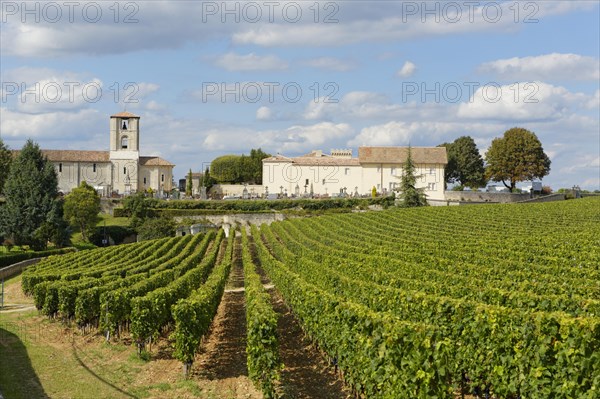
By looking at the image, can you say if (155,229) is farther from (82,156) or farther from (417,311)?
(417,311)

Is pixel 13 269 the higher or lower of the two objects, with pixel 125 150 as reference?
lower

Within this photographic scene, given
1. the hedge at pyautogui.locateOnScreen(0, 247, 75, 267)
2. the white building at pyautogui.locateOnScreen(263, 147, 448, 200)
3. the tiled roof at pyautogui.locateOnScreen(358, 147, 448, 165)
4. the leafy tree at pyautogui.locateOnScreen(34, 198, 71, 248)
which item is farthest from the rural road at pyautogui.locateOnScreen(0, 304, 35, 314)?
the tiled roof at pyautogui.locateOnScreen(358, 147, 448, 165)

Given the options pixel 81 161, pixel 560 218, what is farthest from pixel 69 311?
pixel 81 161

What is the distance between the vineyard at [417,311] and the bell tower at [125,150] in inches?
2294

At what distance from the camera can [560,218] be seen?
135 feet

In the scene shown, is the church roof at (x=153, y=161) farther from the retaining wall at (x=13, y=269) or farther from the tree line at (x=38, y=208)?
the retaining wall at (x=13, y=269)

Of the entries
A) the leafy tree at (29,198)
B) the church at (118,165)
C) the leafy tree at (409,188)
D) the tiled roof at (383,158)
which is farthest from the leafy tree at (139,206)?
the leafy tree at (409,188)

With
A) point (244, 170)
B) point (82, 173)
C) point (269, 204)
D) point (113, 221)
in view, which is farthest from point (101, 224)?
point (244, 170)

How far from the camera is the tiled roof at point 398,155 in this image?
8262 centimetres

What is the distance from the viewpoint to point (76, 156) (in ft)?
290

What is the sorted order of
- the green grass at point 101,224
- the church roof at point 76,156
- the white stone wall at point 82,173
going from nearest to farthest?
the green grass at point 101,224 → the white stone wall at point 82,173 → the church roof at point 76,156

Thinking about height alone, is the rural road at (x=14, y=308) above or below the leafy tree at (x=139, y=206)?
below

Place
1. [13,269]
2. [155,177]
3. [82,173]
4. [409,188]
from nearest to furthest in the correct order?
1. [13,269]
2. [409,188]
3. [82,173]
4. [155,177]

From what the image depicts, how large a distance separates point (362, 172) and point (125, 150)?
101ft
